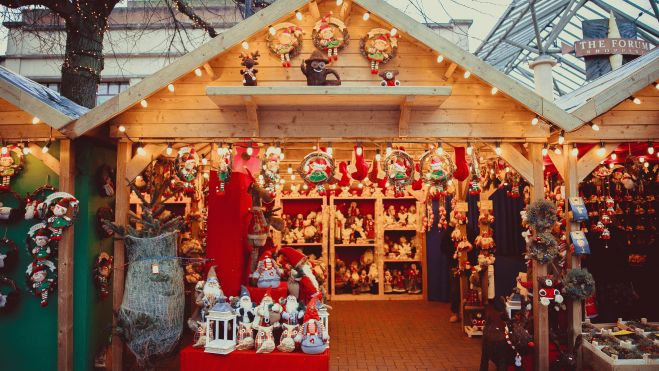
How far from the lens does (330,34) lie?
4668 millimetres

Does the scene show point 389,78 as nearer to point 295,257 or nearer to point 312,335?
point 295,257

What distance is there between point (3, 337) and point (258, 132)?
347 centimetres

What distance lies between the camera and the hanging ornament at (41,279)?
4.58 metres

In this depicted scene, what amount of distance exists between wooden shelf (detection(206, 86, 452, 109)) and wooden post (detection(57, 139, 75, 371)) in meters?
1.70

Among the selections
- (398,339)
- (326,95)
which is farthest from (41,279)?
(398,339)

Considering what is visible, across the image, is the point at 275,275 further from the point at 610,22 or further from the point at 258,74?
the point at 610,22

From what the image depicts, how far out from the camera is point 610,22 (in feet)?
28.4

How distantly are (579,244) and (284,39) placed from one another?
3.85m

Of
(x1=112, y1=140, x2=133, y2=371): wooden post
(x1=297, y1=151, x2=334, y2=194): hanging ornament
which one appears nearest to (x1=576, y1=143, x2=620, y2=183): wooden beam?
(x1=297, y1=151, x2=334, y2=194): hanging ornament

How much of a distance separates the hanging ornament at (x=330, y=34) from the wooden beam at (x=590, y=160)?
297 cm

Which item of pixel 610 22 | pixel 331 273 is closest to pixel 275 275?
pixel 331 273

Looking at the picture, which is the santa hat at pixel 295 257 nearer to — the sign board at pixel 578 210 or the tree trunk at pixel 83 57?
the sign board at pixel 578 210

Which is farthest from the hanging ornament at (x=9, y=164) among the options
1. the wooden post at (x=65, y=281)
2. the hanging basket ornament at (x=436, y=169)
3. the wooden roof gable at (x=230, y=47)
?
the hanging basket ornament at (x=436, y=169)

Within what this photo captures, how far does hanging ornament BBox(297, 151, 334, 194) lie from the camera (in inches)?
180
